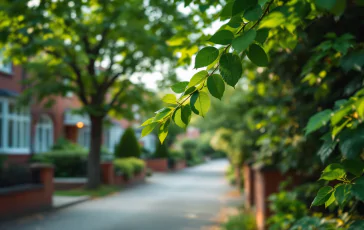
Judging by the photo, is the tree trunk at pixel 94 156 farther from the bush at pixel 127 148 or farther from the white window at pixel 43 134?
the bush at pixel 127 148

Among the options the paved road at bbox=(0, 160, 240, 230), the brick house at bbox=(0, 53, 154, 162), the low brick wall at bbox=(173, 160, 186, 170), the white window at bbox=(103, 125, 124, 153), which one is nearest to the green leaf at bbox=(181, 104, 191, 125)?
the paved road at bbox=(0, 160, 240, 230)

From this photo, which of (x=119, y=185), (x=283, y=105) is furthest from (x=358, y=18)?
(x=119, y=185)

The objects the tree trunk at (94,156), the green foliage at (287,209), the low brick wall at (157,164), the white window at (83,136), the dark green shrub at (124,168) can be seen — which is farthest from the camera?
the low brick wall at (157,164)

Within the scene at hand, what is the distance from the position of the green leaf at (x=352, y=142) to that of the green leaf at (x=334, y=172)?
0.06m

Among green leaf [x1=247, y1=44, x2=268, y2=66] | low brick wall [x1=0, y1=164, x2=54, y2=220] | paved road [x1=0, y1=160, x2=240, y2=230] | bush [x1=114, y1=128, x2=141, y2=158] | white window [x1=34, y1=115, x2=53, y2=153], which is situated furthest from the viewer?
bush [x1=114, y1=128, x2=141, y2=158]

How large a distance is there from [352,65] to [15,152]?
22092 mm

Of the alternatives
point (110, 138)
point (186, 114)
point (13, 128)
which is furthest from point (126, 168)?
point (186, 114)

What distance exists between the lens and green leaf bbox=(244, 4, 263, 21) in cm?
145

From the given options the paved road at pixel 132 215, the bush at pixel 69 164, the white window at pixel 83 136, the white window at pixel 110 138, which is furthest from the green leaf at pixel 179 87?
the white window at pixel 110 138

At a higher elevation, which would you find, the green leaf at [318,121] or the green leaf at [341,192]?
the green leaf at [318,121]

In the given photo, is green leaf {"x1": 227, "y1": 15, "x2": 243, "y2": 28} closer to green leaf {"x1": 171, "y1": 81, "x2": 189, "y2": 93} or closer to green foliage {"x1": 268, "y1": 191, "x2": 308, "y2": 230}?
green leaf {"x1": 171, "y1": 81, "x2": 189, "y2": 93}

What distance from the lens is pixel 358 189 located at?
1629 millimetres

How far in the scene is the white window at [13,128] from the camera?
21.1 m

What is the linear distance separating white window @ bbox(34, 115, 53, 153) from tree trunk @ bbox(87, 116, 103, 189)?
872 cm
